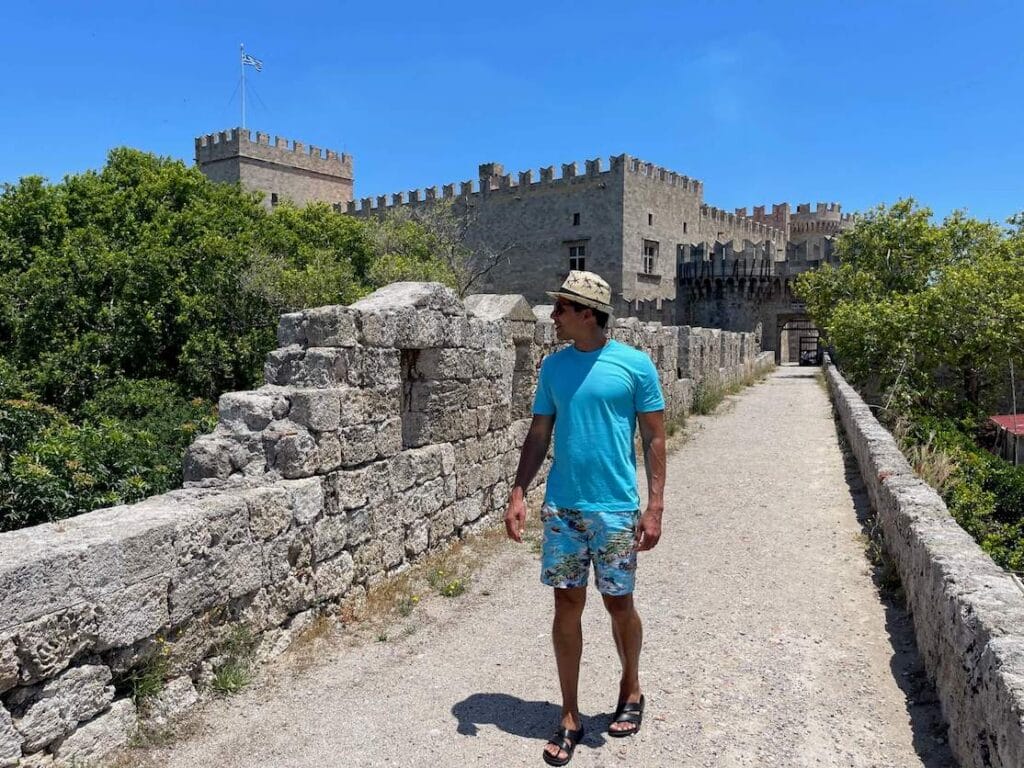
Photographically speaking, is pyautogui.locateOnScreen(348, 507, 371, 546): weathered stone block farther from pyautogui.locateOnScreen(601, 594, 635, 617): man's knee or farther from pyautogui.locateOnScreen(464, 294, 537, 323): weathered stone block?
pyautogui.locateOnScreen(464, 294, 537, 323): weathered stone block

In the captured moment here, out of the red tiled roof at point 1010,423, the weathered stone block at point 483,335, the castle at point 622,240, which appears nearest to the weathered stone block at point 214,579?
the weathered stone block at point 483,335

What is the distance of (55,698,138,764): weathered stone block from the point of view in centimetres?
284

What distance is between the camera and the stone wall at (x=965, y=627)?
2457 mm

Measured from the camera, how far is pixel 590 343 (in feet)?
10.0

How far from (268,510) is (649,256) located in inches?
1248

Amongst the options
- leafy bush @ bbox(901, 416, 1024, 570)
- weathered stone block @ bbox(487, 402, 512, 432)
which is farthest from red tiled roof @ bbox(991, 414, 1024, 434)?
weathered stone block @ bbox(487, 402, 512, 432)

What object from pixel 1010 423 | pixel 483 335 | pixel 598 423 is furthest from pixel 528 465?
pixel 1010 423

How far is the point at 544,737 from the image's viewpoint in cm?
315

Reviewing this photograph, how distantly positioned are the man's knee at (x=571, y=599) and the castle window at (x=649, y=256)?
31675 millimetres

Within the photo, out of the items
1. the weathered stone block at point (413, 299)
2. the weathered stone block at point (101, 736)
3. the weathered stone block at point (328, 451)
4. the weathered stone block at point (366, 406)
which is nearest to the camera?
the weathered stone block at point (101, 736)

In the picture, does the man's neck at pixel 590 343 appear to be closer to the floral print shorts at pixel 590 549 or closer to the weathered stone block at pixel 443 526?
the floral print shorts at pixel 590 549

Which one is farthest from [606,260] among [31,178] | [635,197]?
[31,178]

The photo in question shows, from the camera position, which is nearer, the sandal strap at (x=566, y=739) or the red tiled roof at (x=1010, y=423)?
the sandal strap at (x=566, y=739)

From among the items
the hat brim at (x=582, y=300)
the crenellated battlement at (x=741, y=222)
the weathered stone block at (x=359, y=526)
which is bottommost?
the weathered stone block at (x=359, y=526)
